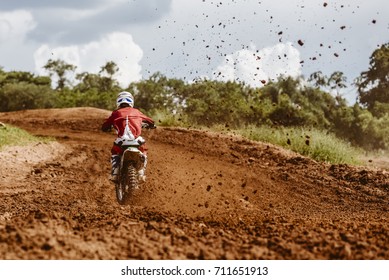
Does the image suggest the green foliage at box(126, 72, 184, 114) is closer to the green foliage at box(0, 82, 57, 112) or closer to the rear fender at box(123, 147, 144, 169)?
the green foliage at box(0, 82, 57, 112)

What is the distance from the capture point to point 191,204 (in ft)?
25.4

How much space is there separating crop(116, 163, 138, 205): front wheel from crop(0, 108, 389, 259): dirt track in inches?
7.8

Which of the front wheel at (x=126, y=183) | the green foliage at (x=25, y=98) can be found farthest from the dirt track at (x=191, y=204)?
the green foliage at (x=25, y=98)

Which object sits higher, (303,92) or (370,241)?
(303,92)

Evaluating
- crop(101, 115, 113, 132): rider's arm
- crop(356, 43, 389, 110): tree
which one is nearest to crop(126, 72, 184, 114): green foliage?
crop(356, 43, 389, 110): tree

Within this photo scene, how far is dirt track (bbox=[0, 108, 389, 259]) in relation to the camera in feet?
12.2

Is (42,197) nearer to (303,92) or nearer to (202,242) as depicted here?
(202,242)

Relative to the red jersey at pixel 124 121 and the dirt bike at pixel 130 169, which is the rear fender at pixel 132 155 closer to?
the dirt bike at pixel 130 169

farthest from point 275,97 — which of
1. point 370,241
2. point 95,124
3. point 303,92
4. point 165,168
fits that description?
point 370,241

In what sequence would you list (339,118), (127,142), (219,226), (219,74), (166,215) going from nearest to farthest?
(219,226)
(166,215)
(127,142)
(219,74)
(339,118)

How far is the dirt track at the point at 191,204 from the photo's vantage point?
3.73 meters

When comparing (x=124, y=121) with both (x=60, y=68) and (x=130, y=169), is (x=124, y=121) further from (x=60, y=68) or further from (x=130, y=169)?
(x=60, y=68)

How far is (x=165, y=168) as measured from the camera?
1081 cm
